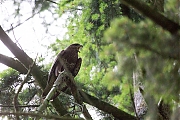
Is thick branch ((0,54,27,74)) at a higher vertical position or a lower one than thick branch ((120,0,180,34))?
lower

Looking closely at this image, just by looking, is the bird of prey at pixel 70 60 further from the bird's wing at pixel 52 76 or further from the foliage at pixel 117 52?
the foliage at pixel 117 52

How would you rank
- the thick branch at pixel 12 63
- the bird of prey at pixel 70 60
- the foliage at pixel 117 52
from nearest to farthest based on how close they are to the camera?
the foliage at pixel 117 52
the thick branch at pixel 12 63
the bird of prey at pixel 70 60

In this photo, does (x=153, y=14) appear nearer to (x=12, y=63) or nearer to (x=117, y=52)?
(x=117, y=52)

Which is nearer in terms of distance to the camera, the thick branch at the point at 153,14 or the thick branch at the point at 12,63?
the thick branch at the point at 153,14

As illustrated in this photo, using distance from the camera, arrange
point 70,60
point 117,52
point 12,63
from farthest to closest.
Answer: point 70,60 → point 12,63 → point 117,52

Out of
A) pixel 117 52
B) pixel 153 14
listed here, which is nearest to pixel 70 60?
pixel 117 52

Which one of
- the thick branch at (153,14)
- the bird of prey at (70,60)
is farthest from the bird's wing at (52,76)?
the thick branch at (153,14)

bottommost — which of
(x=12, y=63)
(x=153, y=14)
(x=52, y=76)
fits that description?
(x=52, y=76)

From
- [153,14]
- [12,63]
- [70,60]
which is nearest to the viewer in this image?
[153,14]

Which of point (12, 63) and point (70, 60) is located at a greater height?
point (12, 63)

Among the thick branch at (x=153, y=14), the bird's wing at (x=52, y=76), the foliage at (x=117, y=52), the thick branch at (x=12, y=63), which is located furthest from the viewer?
the bird's wing at (x=52, y=76)

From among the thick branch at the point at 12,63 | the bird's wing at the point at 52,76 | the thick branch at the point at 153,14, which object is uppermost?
the thick branch at the point at 153,14

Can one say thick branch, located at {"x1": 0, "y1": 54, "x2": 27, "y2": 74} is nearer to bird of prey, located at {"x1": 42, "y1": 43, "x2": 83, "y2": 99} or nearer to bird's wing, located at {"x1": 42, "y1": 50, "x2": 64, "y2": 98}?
bird's wing, located at {"x1": 42, "y1": 50, "x2": 64, "y2": 98}

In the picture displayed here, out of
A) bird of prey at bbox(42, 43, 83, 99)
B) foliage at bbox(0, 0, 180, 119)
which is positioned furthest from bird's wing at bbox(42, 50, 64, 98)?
foliage at bbox(0, 0, 180, 119)
